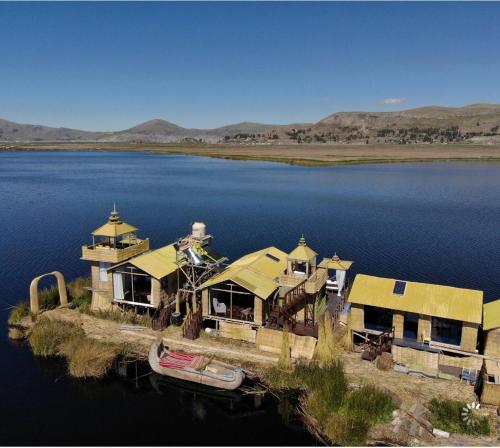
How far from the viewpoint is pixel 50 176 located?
146 meters

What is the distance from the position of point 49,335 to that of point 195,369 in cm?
1217

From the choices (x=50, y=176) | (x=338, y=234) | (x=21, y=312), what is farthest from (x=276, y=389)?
(x=50, y=176)

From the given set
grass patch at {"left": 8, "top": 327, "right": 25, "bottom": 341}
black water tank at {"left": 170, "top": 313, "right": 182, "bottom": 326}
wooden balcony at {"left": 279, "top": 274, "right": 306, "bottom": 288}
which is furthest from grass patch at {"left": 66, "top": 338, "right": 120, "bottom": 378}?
wooden balcony at {"left": 279, "top": 274, "right": 306, "bottom": 288}

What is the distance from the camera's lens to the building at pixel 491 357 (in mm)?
24438

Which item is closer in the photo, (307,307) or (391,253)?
(307,307)

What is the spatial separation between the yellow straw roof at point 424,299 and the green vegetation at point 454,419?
242 inches

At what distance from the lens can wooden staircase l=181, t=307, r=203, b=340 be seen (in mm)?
32938

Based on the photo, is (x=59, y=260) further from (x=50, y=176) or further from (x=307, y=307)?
(x=50, y=176)

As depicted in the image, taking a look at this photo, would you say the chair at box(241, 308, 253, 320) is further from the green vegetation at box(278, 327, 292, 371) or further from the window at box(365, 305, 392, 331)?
the window at box(365, 305, 392, 331)

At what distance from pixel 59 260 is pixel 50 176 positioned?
105564mm

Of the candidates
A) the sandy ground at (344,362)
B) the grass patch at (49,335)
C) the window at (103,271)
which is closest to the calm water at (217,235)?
the grass patch at (49,335)

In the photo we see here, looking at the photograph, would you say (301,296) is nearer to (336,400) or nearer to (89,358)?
(336,400)

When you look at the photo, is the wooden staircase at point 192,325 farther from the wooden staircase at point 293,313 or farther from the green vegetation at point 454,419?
the green vegetation at point 454,419

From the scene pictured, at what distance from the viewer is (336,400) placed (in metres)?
25.0
